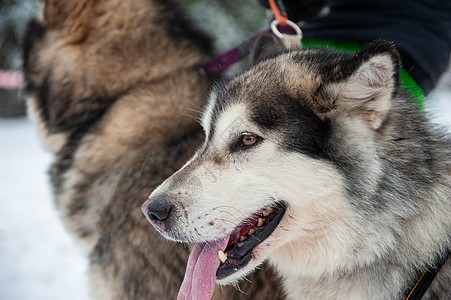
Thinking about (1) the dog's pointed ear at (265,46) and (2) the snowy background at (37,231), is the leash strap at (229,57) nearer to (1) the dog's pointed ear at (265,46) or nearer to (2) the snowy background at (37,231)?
(1) the dog's pointed ear at (265,46)

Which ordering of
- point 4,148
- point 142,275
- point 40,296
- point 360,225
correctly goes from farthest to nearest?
point 4,148 < point 40,296 < point 142,275 < point 360,225

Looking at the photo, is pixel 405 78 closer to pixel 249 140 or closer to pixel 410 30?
pixel 410 30

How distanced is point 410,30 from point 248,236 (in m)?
1.56

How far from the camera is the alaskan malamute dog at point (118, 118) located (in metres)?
1.94

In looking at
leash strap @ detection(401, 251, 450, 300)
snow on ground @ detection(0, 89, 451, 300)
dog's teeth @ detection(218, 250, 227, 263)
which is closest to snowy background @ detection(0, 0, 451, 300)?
snow on ground @ detection(0, 89, 451, 300)

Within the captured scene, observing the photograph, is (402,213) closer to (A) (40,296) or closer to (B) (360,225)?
(B) (360,225)

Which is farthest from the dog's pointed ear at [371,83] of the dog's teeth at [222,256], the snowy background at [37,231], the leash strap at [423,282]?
the dog's teeth at [222,256]

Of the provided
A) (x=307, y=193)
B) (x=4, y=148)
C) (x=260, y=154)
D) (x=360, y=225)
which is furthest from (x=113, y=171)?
(x=4, y=148)

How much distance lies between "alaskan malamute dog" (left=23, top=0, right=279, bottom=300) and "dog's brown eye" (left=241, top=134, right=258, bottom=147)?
1.79 feet

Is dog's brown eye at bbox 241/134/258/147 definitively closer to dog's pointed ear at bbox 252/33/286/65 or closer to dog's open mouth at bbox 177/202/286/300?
dog's open mouth at bbox 177/202/286/300

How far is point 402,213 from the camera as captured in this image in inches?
58.7

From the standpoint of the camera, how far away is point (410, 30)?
7.75 ft

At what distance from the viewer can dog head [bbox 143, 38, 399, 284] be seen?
1482 mm

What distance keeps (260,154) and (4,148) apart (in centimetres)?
740
